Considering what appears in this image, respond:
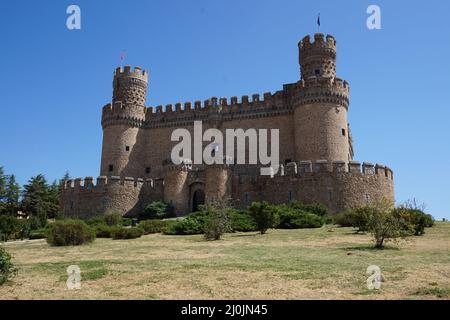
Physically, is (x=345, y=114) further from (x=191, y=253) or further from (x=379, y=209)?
(x=191, y=253)

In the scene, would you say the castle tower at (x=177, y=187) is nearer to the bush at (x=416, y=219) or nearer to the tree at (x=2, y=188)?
the bush at (x=416, y=219)

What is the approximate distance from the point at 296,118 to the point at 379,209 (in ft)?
61.4

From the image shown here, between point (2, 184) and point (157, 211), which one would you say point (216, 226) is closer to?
point (157, 211)

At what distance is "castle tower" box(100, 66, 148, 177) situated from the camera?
37312 millimetres

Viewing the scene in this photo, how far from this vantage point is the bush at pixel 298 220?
72.8 ft

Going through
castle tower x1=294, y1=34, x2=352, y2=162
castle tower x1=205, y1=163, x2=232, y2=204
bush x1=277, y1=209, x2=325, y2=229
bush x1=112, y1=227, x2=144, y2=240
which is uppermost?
castle tower x1=294, y1=34, x2=352, y2=162

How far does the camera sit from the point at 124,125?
38031mm

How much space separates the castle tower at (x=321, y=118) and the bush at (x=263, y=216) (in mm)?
11903

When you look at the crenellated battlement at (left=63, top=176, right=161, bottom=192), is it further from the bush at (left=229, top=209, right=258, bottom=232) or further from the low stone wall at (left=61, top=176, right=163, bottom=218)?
the bush at (left=229, top=209, right=258, bottom=232)

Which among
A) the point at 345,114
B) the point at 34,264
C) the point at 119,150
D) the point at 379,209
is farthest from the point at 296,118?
the point at 34,264

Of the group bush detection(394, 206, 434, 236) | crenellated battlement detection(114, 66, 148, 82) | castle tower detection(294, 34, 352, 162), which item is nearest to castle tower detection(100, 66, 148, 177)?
crenellated battlement detection(114, 66, 148, 82)

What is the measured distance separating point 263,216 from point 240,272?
10786 millimetres

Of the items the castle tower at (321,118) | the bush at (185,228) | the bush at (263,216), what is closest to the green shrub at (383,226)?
the bush at (263,216)

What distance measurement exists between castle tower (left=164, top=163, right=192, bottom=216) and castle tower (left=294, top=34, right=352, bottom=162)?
873 centimetres
